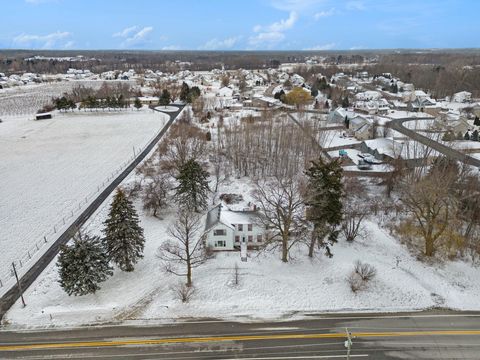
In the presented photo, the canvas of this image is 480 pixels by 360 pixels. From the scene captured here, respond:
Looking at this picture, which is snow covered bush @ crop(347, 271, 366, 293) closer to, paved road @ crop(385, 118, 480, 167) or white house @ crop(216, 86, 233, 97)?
paved road @ crop(385, 118, 480, 167)

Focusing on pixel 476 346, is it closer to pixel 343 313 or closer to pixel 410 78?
pixel 343 313

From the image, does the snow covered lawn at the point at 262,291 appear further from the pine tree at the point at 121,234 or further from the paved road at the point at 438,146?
the paved road at the point at 438,146

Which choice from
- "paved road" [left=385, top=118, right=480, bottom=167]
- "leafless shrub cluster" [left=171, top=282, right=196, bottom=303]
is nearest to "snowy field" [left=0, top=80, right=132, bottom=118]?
"leafless shrub cluster" [left=171, top=282, right=196, bottom=303]

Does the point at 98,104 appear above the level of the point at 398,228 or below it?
above

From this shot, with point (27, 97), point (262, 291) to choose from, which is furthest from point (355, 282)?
point (27, 97)

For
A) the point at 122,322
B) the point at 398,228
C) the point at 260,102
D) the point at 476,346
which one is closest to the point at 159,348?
the point at 122,322

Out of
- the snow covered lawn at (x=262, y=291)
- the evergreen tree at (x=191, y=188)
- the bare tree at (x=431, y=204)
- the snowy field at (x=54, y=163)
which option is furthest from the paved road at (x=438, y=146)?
Result: the snowy field at (x=54, y=163)

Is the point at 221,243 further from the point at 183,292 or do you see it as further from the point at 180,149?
the point at 180,149
